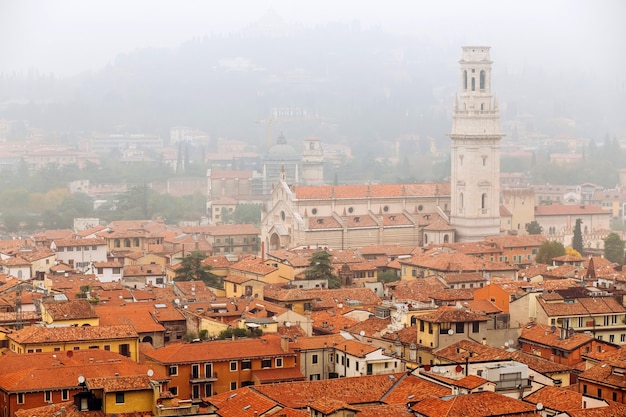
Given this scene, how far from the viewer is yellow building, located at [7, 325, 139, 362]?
26734mm

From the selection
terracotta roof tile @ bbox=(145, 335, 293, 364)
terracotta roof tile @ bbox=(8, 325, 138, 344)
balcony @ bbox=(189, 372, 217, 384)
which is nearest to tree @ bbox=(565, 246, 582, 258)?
terracotta roof tile @ bbox=(145, 335, 293, 364)

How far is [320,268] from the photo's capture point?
135 ft

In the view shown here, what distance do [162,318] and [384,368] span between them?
21.3 feet

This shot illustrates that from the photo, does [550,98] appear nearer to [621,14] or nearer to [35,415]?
[621,14]

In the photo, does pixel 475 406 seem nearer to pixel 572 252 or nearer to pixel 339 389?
pixel 339 389

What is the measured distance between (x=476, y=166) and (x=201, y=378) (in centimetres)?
3172

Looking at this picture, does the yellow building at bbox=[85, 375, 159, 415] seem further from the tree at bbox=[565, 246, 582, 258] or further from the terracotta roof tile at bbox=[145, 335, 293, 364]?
the tree at bbox=[565, 246, 582, 258]

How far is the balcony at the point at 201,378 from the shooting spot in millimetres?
25625

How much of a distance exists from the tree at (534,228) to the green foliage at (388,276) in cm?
1447

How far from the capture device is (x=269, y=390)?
23125mm

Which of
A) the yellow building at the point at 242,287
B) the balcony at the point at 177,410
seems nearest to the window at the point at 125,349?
the balcony at the point at 177,410

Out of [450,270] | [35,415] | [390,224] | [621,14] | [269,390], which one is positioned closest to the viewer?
[35,415]

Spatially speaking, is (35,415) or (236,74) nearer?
(35,415)

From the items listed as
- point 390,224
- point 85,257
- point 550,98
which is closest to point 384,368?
point 85,257
